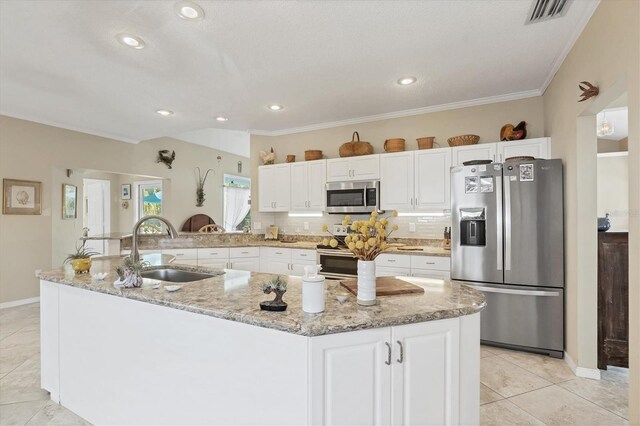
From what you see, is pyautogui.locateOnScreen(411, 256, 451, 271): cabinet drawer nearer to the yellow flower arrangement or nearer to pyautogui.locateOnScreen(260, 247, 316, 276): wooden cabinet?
pyautogui.locateOnScreen(260, 247, 316, 276): wooden cabinet

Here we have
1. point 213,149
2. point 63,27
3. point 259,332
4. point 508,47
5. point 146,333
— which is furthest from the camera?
point 213,149

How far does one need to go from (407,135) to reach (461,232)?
1.70m

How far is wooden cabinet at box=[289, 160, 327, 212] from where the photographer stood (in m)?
4.77

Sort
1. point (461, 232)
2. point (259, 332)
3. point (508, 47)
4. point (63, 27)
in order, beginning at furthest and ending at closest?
point (461, 232) → point (508, 47) → point (63, 27) → point (259, 332)

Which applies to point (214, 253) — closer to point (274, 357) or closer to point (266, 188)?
point (266, 188)

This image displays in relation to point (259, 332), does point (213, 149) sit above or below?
above

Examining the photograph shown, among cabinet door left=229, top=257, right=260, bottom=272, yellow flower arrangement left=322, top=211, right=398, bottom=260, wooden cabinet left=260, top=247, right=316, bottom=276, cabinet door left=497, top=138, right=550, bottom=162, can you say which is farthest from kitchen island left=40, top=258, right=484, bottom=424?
cabinet door left=229, top=257, right=260, bottom=272

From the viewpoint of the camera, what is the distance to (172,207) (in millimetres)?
7191

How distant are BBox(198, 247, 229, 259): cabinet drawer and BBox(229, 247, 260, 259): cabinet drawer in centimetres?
7

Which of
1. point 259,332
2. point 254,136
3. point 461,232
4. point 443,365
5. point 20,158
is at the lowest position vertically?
point 443,365

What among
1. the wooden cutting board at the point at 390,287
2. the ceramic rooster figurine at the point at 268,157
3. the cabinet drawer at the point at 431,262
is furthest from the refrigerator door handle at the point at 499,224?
the ceramic rooster figurine at the point at 268,157

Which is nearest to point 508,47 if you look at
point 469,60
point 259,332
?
point 469,60

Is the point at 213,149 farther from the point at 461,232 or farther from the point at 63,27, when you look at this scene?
the point at 461,232

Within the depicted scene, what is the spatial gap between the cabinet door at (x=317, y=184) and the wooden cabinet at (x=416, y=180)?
869 mm
